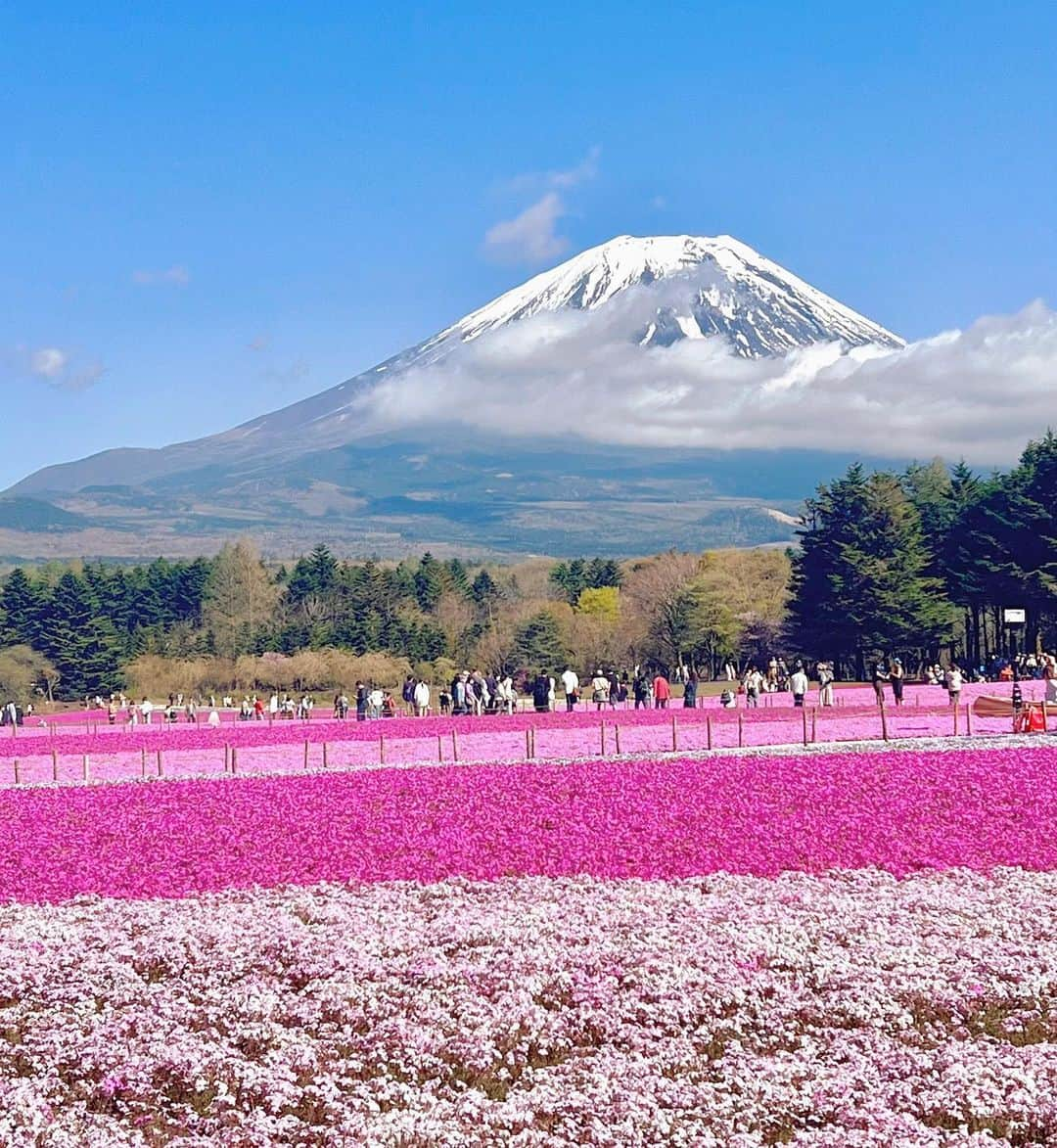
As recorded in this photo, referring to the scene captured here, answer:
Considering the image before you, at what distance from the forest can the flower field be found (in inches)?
2192

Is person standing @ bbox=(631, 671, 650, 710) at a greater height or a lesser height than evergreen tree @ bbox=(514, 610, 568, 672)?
lesser

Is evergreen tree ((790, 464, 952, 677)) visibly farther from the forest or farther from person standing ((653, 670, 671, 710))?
person standing ((653, 670, 671, 710))

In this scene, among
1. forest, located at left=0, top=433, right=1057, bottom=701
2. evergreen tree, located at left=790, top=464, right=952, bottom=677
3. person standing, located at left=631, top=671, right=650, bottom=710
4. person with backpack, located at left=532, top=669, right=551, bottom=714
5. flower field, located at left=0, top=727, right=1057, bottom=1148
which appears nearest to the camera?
flower field, located at left=0, top=727, right=1057, bottom=1148

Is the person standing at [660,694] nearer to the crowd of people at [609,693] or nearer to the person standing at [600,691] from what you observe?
the crowd of people at [609,693]

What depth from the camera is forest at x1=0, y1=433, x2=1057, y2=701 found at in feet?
240

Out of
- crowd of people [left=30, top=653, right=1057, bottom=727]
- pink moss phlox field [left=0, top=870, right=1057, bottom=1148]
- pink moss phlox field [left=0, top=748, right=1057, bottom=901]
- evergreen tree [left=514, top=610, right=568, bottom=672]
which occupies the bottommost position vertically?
pink moss phlox field [left=0, top=870, right=1057, bottom=1148]

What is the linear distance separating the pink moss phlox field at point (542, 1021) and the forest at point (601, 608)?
59999 mm

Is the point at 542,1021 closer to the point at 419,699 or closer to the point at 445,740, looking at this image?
the point at 445,740

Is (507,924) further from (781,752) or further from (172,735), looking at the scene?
(172,735)

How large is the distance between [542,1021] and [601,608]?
3936 inches

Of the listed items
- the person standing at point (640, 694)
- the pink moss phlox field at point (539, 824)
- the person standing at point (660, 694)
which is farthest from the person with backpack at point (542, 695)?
the pink moss phlox field at point (539, 824)

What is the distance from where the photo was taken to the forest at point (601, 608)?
7319 centimetres

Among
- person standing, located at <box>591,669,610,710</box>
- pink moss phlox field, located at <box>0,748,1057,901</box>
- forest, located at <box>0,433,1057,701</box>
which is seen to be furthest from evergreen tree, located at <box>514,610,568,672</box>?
pink moss phlox field, located at <box>0,748,1057,901</box>

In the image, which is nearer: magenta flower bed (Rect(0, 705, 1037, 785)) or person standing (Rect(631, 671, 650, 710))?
magenta flower bed (Rect(0, 705, 1037, 785))
